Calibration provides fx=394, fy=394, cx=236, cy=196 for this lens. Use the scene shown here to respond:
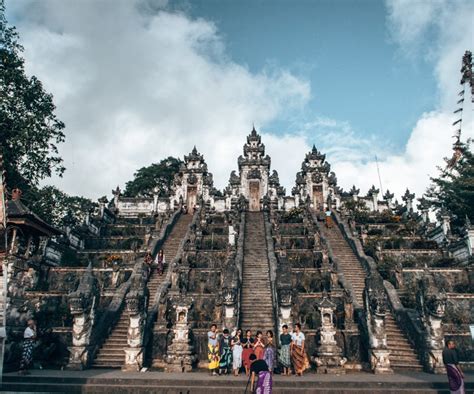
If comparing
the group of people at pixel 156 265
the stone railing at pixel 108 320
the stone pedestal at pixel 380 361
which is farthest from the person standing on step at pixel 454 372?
the group of people at pixel 156 265

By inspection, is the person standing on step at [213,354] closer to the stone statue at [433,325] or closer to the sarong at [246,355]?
the sarong at [246,355]

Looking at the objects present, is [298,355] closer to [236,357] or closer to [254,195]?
[236,357]

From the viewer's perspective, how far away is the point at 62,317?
50.5 feet

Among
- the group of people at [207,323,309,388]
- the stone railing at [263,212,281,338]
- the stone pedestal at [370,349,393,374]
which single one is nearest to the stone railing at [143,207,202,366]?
the group of people at [207,323,309,388]

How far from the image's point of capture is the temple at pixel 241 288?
12.1m

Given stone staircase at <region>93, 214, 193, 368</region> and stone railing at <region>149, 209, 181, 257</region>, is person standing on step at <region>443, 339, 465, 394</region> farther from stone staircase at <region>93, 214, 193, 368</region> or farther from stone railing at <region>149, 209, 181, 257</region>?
stone railing at <region>149, 209, 181, 257</region>

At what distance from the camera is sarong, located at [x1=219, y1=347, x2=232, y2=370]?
11.0 m

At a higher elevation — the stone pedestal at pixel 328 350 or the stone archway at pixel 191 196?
the stone archway at pixel 191 196

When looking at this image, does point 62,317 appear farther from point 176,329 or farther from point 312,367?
point 312,367

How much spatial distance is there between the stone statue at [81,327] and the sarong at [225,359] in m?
4.28

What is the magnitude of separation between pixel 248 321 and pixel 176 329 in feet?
10.4

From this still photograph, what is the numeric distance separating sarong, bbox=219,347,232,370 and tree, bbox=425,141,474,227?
24.9m

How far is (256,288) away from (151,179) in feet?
144

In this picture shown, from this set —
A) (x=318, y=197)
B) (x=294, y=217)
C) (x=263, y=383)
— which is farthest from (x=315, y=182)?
(x=263, y=383)
